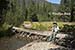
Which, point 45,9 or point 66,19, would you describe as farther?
point 66,19

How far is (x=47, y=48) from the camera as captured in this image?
576 inches

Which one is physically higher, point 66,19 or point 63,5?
point 63,5

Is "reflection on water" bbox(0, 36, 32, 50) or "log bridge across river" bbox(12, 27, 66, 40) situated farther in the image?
"log bridge across river" bbox(12, 27, 66, 40)

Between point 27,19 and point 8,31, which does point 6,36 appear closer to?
point 8,31

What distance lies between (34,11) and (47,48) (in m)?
19.9

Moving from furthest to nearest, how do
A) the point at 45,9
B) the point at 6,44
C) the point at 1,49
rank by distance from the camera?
1. the point at 45,9
2. the point at 6,44
3. the point at 1,49

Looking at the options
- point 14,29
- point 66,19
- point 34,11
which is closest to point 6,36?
point 14,29

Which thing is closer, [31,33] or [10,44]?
[10,44]

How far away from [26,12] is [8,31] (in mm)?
8881

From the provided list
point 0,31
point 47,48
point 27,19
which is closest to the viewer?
point 47,48

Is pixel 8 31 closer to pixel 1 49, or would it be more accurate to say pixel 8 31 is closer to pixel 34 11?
pixel 1 49

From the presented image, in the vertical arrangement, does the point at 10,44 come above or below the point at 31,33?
below

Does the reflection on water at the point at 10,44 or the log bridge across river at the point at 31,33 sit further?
the log bridge across river at the point at 31,33

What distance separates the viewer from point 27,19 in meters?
32.4
